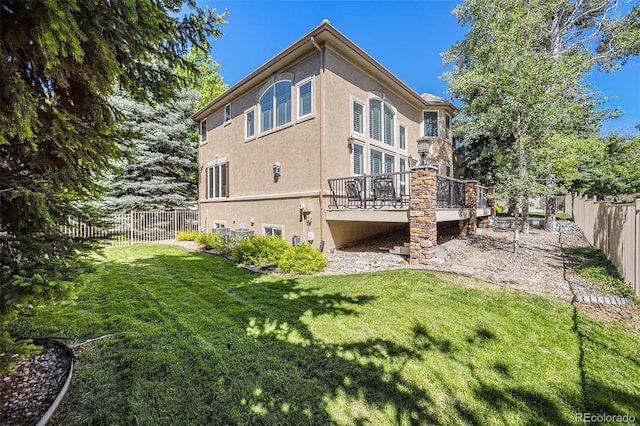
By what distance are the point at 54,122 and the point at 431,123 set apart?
54.6 ft

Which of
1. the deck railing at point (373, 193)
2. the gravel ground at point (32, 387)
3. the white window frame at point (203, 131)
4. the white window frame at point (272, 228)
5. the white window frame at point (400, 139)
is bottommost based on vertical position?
the gravel ground at point (32, 387)

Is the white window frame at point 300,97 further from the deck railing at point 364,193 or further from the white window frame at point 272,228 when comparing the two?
the white window frame at point 272,228

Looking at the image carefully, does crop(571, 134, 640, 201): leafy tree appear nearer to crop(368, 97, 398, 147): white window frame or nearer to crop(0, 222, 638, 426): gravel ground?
crop(0, 222, 638, 426): gravel ground

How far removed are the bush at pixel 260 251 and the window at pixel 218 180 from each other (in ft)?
20.2

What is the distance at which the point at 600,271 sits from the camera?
20.3ft

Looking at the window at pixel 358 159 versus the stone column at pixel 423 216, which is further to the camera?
the window at pixel 358 159

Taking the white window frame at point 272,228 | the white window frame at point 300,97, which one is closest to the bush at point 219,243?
the white window frame at point 272,228

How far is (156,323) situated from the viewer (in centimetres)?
425

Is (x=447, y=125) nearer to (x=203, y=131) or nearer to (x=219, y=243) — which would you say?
(x=219, y=243)

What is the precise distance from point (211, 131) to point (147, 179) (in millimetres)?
5338

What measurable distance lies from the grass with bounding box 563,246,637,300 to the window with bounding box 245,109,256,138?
12.1 m

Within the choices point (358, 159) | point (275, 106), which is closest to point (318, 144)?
point (358, 159)

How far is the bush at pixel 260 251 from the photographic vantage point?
809 cm

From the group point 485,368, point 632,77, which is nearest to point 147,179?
point 485,368
